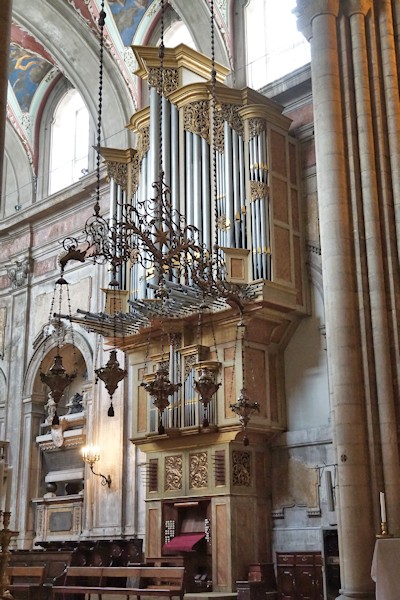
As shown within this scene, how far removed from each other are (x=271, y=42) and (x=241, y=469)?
795 centimetres

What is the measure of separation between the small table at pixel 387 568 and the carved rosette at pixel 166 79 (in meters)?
9.43

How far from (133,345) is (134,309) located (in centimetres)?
101

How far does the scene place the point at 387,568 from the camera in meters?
7.59

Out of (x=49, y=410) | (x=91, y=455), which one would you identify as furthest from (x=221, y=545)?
(x=49, y=410)

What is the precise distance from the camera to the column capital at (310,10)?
408 inches

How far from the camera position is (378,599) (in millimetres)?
7570

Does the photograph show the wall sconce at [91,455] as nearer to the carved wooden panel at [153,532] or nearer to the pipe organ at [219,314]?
the pipe organ at [219,314]

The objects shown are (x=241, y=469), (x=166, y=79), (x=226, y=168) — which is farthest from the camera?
(x=166, y=79)

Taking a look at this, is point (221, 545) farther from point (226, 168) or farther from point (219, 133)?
point (219, 133)

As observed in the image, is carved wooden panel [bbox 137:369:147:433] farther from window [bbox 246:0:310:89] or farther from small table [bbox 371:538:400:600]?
small table [bbox 371:538:400:600]

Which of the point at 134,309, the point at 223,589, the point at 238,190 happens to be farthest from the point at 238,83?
the point at 223,589

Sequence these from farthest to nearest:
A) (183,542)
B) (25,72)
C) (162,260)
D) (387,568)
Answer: (25,72) < (183,542) < (162,260) < (387,568)

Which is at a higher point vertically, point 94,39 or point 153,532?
point 94,39

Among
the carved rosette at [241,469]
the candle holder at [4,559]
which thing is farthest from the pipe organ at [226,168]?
the candle holder at [4,559]
